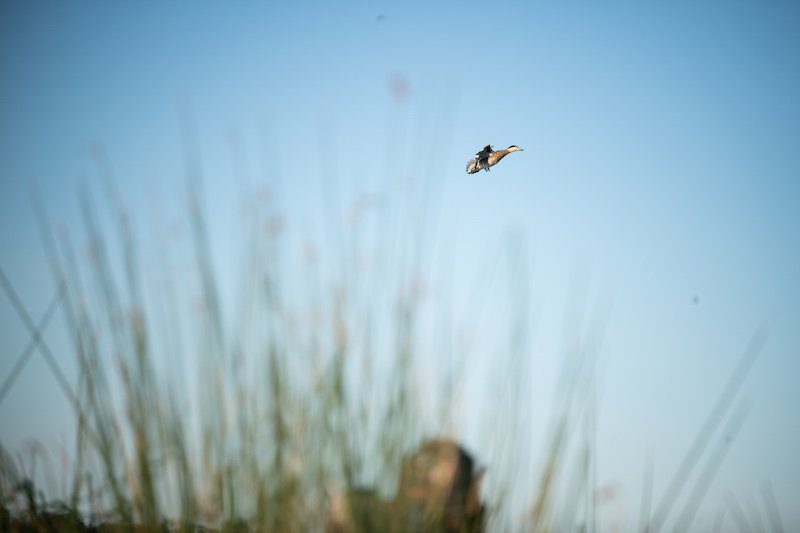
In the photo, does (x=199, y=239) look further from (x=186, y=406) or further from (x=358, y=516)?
(x=358, y=516)

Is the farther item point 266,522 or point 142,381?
point 142,381

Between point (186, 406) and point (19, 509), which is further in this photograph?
point (19, 509)

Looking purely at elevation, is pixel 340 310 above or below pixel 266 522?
above

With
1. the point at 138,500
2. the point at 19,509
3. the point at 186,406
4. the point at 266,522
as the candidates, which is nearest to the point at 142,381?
the point at 186,406

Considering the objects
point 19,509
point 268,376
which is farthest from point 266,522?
point 19,509

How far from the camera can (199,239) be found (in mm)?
1627

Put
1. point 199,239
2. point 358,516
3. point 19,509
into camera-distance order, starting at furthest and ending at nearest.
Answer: point 19,509
point 199,239
point 358,516

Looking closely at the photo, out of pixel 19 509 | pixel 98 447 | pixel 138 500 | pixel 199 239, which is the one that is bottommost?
pixel 19 509

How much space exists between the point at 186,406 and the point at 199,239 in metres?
0.45

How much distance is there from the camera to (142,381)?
1.64m

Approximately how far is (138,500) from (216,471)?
0.24 meters

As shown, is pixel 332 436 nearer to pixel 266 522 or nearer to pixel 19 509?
pixel 266 522

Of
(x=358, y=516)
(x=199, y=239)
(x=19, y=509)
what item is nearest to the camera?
(x=358, y=516)

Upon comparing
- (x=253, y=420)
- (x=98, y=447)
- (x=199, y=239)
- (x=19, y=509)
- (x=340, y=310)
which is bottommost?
(x=19, y=509)
